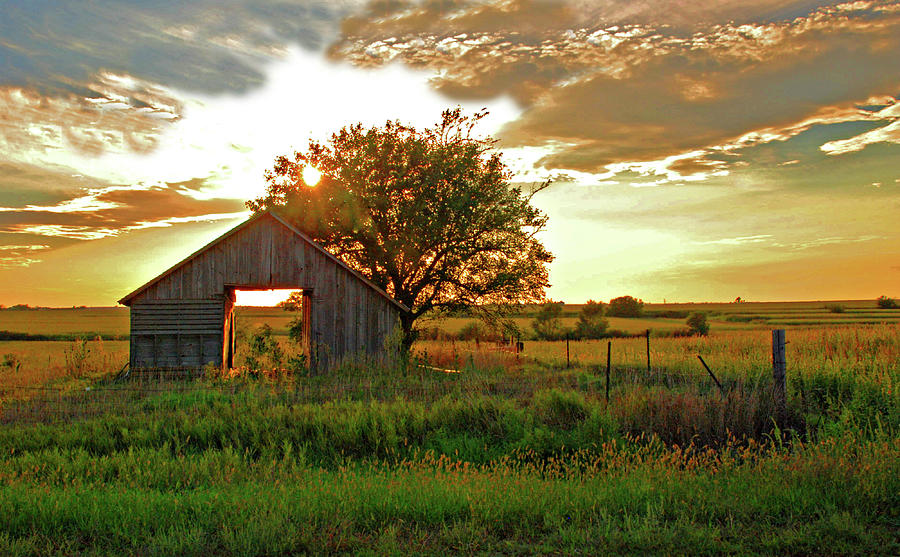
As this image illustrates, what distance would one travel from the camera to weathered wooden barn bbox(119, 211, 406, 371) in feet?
77.7

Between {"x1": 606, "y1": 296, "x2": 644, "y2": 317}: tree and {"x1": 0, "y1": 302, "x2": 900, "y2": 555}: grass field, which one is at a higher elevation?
{"x1": 606, "y1": 296, "x2": 644, "y2": 317}: tree

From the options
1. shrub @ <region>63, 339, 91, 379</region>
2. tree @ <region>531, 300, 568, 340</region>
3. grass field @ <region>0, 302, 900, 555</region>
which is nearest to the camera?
grass field @ <region>0, 302, 900, 555</region>

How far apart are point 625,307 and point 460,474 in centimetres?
8378

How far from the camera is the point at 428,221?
29.5 m

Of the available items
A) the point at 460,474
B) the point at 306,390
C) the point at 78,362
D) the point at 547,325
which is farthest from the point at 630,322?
the point at 460,474

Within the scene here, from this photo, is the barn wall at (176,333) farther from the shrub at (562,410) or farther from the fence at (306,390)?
the shrub at (562,410)

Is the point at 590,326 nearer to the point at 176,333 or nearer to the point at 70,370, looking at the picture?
the point at 176,333

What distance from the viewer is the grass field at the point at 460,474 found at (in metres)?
6.03

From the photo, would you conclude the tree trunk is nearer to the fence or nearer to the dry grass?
the fence

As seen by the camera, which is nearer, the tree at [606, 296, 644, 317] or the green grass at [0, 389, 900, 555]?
the green grass at [0, 389, 900, 555]

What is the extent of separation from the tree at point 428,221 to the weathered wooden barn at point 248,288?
5.18 m

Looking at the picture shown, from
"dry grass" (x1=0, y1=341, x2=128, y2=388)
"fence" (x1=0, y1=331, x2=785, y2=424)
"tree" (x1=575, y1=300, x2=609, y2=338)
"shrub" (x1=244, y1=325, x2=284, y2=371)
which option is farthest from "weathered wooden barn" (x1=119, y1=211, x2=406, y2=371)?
"tree" (x1=575, y1=300, x2=609, y2=338)

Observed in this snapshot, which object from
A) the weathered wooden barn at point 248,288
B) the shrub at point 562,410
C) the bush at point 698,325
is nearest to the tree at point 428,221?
the weathered wooden barn at point 248,288

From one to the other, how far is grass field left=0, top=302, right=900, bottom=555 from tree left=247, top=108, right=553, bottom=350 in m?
13.7
